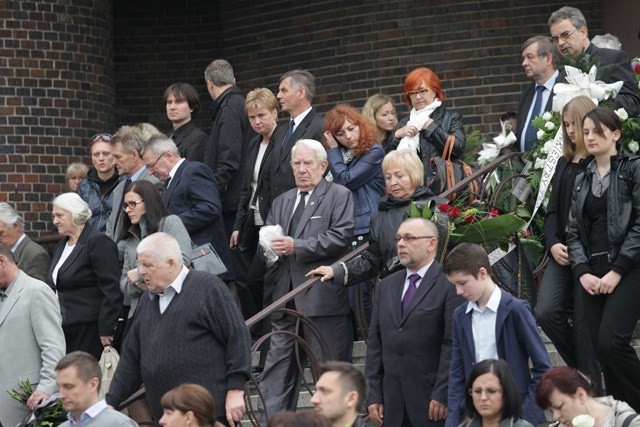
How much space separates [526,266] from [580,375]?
121 inches

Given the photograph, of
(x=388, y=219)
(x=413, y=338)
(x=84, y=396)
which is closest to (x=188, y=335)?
(x=84, y=396)

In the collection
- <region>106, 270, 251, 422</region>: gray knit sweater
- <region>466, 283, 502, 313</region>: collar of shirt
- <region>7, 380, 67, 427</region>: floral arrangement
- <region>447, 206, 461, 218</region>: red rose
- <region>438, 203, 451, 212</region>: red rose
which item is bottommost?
<region>7, 380, 67, 427</region>: floral arrangement

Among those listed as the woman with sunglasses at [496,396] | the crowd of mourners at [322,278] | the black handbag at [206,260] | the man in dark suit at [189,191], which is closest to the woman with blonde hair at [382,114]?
the crowd of mourners at [322,278]

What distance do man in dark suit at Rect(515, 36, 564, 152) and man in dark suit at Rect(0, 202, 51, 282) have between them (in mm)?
3835

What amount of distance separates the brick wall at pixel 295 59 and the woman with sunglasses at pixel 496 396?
761 cm

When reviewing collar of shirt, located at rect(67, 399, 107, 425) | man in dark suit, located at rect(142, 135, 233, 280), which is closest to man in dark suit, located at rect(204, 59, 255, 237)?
man in dark suit, located at rect(142, 135, 233, 280)

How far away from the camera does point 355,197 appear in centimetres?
1141

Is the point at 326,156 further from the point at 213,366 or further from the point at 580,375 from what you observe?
the point at 580,375

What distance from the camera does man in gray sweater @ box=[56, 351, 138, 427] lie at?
8.76 metres

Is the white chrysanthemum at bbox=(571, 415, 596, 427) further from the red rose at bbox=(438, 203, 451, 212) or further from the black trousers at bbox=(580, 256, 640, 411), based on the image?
the red rose at bbox=(438, 203, 451, 212)

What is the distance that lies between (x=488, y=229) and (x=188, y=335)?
2437mm

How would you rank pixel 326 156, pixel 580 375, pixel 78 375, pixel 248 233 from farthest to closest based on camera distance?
pixel 248 233 → pixel 326 156 → pixel 78 375 → pixel 580 375

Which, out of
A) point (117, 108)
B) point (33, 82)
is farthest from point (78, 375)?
point (117, 108)

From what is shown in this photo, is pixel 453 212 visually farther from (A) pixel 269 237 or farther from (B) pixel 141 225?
(B) pixel 141 225
